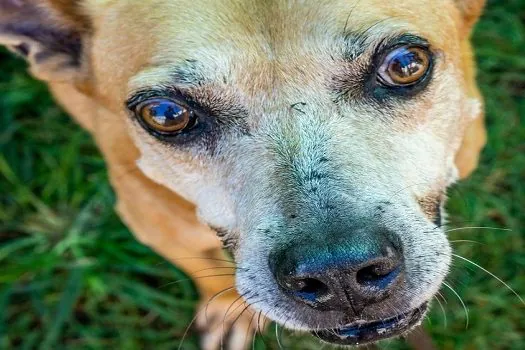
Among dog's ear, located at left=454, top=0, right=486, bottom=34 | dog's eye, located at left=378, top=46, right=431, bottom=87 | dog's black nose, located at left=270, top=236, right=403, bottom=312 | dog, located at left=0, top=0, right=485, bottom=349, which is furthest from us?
dog's ear, located at left=454, top=0, right=486, bottom=34

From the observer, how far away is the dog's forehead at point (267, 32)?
8.50 feet

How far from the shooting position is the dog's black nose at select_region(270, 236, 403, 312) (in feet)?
7.83

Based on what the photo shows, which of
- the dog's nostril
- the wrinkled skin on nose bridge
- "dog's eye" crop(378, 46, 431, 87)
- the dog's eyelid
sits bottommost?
the dog's nostril

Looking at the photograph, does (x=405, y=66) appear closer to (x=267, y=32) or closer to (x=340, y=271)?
(x=267, y=32)

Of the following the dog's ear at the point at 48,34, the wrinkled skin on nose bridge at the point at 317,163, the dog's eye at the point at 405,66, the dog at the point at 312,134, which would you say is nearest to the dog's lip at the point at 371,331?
the dog at the point at 312,134

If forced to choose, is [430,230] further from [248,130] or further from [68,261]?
[68,261]

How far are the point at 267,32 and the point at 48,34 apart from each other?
117 centimetres

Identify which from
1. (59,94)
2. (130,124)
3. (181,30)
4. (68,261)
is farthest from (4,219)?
(181,30)

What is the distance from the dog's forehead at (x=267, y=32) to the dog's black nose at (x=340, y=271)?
642mm

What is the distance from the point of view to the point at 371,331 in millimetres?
2803

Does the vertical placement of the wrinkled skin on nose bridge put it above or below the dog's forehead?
below

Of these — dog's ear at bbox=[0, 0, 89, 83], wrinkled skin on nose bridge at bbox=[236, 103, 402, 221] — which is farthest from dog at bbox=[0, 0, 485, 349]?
dog's ear at bbox=[0, 0, 89, 83]

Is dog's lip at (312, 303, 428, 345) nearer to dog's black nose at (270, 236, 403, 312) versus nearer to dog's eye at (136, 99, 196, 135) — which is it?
dog's black nose at (270, 236, 403, 312)

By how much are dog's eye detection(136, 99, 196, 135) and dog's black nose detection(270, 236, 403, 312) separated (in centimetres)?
65
